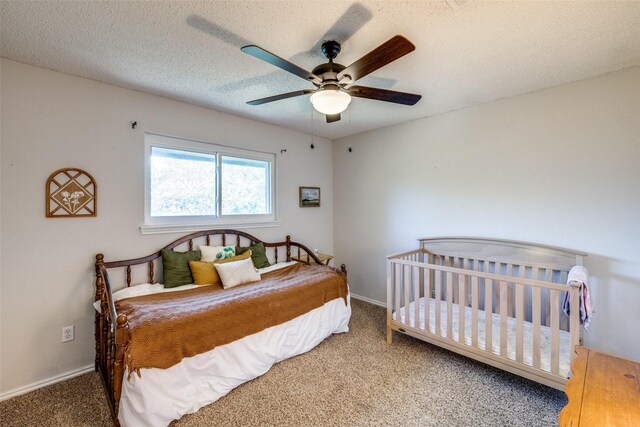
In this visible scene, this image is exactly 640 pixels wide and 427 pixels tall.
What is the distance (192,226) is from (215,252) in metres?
0.37

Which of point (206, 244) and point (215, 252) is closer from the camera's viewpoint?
point (215, 252)

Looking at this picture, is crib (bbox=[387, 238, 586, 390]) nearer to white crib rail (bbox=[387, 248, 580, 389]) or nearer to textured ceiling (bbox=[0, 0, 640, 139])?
white crib rail (bbox=[387, 248, 580, 389])

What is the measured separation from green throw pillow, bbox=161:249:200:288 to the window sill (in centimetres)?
22

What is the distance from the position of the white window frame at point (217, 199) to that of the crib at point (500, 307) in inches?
68.7

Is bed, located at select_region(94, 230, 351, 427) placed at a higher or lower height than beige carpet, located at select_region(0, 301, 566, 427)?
higher

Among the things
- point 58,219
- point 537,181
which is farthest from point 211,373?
point 537,181

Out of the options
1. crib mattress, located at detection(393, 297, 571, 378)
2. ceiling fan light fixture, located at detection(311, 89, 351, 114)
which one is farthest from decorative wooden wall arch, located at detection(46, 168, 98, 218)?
crib mattress, located at detection(393, 297, 571, 378)

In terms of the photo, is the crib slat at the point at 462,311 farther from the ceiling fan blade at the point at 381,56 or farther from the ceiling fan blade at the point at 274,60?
the ceiling fan blade at the point at 274,60

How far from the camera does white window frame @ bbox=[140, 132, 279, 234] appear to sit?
262 centimetres

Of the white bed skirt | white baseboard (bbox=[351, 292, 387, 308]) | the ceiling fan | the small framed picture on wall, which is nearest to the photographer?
the ceiling fan

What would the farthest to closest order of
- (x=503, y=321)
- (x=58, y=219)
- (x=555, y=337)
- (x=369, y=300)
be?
(x=369, y=300)
(x=58, y=219)
(x=503, y=321)
(x=555, y=337)

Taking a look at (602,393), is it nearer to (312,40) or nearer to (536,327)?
(536,327)

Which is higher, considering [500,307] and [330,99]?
[330,99]

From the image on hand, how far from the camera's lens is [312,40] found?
1746mm
